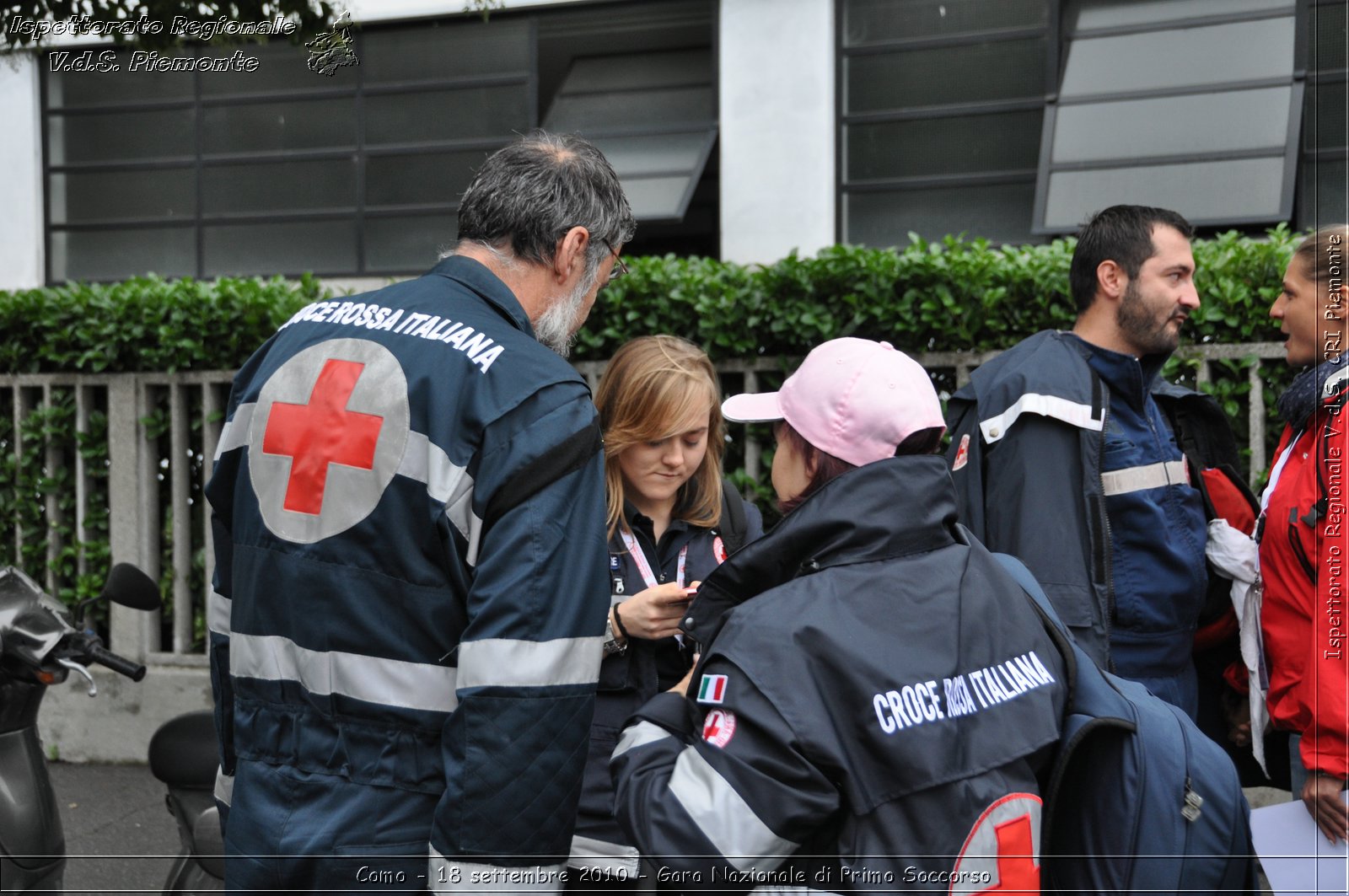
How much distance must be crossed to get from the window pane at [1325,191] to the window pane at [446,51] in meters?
5.23

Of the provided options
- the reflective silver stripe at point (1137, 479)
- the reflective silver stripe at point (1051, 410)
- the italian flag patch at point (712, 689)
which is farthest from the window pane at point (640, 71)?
the italian flag patch at point (712, 689)

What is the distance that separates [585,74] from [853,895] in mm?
7724

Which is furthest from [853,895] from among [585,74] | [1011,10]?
[585,74]

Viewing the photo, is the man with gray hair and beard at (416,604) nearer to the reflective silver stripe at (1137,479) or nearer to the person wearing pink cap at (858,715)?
the person wearing pink cap at (858,715)

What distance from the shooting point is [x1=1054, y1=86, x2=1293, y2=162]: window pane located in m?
6.89

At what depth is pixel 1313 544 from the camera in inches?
111

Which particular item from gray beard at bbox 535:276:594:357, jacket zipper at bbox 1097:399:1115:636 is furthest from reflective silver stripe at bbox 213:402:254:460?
jacket zipper at bbox 1097:399:1115:636

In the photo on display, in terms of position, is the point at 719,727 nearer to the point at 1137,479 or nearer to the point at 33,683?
the point at 1137,479

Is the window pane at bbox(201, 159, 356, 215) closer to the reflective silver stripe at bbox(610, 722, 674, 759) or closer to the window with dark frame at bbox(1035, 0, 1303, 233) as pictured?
the window with dark frame at bbox(1035, 0, 1303, 233)

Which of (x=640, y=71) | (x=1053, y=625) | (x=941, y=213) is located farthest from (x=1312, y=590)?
(x=640, y=71)

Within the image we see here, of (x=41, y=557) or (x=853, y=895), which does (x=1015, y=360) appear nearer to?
(x=853, y=895)

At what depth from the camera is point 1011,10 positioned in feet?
24.5

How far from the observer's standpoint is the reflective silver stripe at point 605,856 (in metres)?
2.49

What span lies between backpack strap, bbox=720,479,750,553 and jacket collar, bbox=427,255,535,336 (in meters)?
0.95
